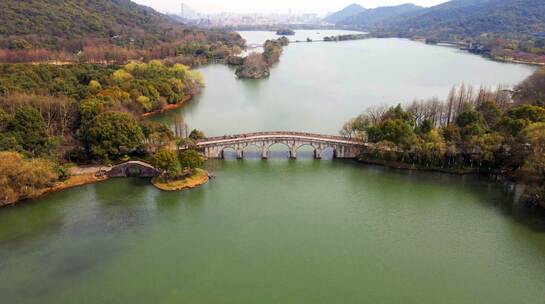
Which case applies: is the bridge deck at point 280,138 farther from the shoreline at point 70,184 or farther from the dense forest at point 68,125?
the shoreline at point 70,184

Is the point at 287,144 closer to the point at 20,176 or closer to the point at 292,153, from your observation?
the point at 292,153

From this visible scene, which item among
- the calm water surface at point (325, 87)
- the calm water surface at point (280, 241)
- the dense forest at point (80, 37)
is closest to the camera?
the calm water surface at point (280, 241)

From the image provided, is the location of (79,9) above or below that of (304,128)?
above

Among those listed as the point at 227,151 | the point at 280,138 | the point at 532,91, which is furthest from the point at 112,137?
the point at 532,91

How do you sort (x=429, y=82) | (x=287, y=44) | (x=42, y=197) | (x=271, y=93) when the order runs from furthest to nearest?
1. (x=287, y=44)
2. (x=429, y=82)
3. (x=271, y=93)
4. (x=42, y=197)

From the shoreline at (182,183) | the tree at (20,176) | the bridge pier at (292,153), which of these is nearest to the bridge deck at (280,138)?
the bridge pier at (292,153)

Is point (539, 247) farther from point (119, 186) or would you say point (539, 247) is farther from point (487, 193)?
point (119, 186)

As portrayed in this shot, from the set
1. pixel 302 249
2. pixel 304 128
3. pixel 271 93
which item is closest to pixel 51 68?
pixel 271 93
